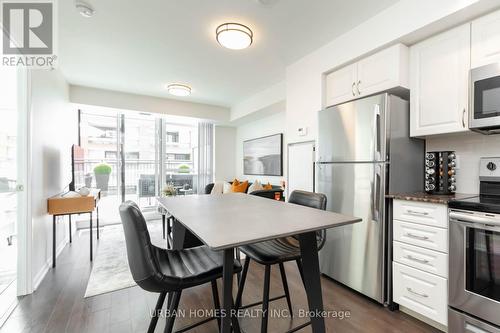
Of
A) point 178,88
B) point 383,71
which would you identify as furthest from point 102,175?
point 383,71

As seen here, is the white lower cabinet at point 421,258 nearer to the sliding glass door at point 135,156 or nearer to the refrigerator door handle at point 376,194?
the refrigerator door handle at point 376,194

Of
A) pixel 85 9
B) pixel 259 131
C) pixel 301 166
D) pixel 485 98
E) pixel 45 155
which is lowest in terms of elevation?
pixel 301 166

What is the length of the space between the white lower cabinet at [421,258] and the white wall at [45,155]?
3373 millimetres

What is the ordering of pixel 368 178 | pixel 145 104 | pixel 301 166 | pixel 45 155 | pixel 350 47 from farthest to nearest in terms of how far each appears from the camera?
pixel 145 104 < pixel 301 166 < pixel 45 155 < pixel 350 47 < pixel 368 178

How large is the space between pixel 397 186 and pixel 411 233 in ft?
1.34

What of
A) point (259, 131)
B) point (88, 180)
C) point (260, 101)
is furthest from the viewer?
point (259, 131)

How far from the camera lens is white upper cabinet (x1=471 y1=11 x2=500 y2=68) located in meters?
1.56

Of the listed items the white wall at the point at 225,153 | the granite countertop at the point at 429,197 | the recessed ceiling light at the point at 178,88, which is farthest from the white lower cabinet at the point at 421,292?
the white wall at the point at 225,153

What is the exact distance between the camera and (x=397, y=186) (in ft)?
6.58

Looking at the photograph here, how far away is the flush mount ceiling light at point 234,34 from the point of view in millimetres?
2202

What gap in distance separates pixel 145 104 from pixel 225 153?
2.25 metres

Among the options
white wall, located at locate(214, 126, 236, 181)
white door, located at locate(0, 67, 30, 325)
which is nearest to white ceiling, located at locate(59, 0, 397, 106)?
white door, located at locate(0, 67, 30, 325)

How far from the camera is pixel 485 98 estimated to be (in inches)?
61.7

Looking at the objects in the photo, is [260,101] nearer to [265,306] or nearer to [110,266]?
[110,266]
